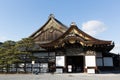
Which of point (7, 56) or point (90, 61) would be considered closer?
point (90, 61)

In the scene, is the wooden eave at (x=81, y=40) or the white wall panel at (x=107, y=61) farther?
the white wall panel at (x=107, y=61)

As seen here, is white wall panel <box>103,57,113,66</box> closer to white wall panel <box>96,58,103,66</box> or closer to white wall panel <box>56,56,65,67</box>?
white wall panel <box>96,58,103,66</box>

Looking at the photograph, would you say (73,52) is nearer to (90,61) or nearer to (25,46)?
(90,61)

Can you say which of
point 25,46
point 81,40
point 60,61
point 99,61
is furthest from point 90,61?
point 25,46

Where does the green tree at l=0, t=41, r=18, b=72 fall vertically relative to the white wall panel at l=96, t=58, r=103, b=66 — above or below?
above

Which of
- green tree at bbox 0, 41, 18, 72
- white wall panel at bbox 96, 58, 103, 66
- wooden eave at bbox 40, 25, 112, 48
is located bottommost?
white wall panel at bbox 96, 58, 103, 66

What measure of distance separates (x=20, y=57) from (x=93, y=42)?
1151cm

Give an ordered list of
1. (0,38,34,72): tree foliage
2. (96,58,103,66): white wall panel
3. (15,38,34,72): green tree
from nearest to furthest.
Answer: (0,38,34,72): tree foliage, (15,38,34,72): green tree, (96,58,103,66): white wall panel

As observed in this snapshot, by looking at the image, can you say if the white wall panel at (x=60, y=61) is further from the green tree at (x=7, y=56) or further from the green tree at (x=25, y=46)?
the green tree at (x=7, y=56)

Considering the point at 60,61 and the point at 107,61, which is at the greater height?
the point at 60,61

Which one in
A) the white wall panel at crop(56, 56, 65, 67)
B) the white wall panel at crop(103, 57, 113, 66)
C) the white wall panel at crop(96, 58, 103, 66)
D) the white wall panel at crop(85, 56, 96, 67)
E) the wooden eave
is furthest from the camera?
the white wall panel at crop(103, 57, 113, 66)

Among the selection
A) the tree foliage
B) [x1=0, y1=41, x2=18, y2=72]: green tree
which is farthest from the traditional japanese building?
[x1=0, y1=41, x2=18, y2=72]: green tree

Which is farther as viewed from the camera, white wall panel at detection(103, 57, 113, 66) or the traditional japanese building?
white wall panel at detection(103, 57, 113, 66)

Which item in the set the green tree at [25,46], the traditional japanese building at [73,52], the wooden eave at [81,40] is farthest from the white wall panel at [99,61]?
the green tree at [25,46]
